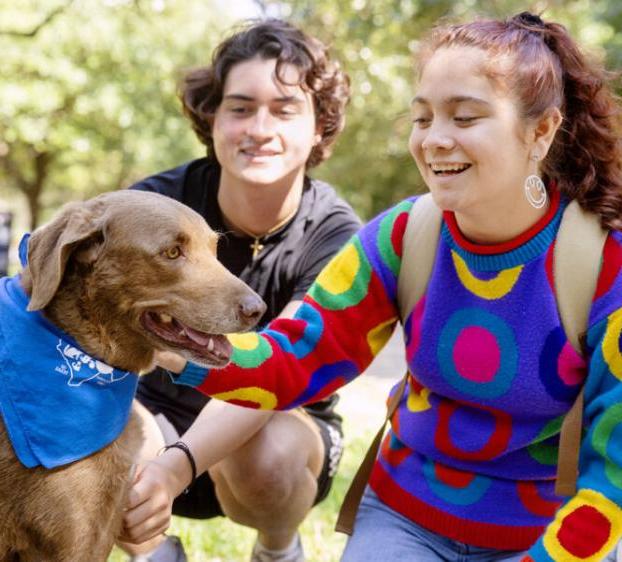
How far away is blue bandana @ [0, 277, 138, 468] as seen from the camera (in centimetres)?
242

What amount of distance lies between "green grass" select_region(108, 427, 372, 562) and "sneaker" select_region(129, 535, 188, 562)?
0.33m

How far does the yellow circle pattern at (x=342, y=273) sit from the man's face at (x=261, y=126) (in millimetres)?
677

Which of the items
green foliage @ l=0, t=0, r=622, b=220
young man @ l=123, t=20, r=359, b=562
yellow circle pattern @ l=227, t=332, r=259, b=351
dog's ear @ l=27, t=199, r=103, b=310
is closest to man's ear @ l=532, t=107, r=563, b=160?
yellow circle pattern @ l=227, t=332, r=259, b=351

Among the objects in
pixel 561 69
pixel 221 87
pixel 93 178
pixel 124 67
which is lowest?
pixel 93 178

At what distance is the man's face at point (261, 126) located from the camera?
143 inches

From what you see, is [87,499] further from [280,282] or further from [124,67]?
[124,67]

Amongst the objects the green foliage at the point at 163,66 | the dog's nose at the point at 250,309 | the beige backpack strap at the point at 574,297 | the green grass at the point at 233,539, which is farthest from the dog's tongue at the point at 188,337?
the green foliage at the point at 163,66

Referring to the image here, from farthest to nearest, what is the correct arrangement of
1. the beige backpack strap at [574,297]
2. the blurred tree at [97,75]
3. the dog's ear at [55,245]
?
the blurred tree at [97,75] → the beige backpack strap at [574,297] → the dog's ear at [55,245]

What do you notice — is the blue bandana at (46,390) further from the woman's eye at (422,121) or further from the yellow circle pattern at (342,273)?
the woman's eye at (422,121)

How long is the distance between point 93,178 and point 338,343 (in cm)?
3090

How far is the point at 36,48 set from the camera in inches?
661

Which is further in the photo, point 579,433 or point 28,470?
point 579,433

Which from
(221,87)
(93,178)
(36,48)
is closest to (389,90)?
(36,48)

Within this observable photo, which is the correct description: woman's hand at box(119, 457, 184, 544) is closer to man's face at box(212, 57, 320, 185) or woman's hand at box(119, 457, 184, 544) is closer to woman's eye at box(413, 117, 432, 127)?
man's face at box(212, 57, 320, 185)
